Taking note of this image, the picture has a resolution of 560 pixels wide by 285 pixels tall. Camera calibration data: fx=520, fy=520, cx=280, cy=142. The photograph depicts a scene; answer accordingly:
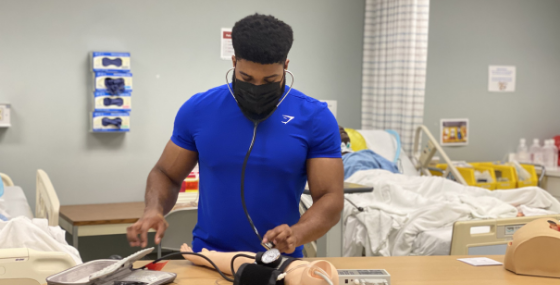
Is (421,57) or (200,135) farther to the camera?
(421,57)

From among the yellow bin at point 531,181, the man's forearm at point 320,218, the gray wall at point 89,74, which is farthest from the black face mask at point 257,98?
the yellow bin at point 531,181

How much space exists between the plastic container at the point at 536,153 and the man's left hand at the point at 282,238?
4277 millimetres

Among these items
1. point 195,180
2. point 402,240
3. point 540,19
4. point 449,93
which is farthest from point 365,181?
point 540,19

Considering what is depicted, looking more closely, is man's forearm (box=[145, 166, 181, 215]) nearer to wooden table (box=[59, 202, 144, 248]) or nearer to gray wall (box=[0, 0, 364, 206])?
wooden table (box=[59, 202, 144, 248])

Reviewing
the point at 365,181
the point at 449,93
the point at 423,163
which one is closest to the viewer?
the point at 365,181

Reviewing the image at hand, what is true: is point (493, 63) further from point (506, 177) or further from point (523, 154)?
point (506, 177)

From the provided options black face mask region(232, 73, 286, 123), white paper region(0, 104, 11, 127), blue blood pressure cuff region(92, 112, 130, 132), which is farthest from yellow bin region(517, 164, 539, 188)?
white paper region(0, 104, 11, 127)

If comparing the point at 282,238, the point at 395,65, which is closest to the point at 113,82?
the point at 395,65

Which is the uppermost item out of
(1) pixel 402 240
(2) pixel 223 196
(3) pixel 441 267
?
(2) pixel 223 196

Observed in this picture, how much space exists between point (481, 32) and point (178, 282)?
446cm

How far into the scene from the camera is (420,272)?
129 centimetres

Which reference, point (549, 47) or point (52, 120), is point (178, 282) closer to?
point (52, 120)

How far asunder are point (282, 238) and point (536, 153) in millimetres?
4339

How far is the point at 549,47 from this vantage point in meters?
5.06
